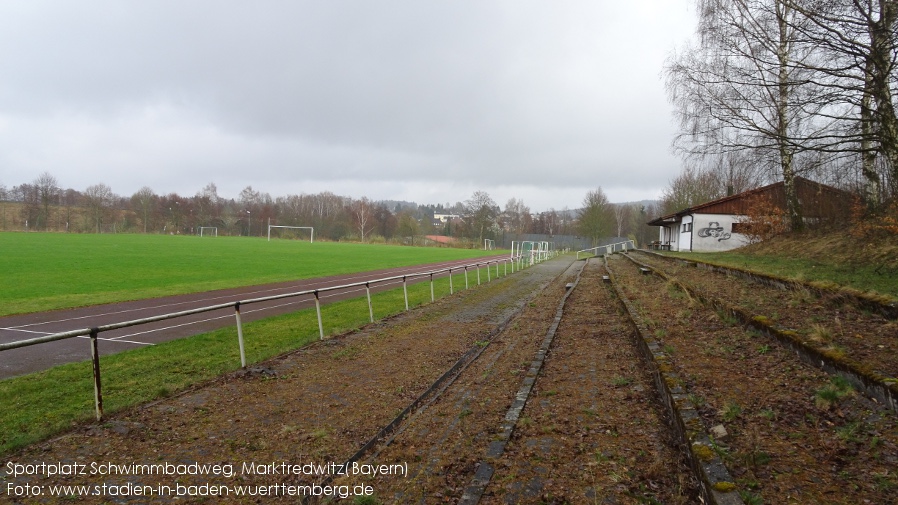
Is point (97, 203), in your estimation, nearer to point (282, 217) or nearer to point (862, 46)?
point (282, 217)

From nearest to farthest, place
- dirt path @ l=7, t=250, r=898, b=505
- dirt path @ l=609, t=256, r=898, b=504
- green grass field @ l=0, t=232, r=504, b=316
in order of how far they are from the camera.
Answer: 1. dirt path @ l=609, t=256, r=898, b=504
2. dirt path @ l=7, t=250, r=898, b=505
3. green grass field @ l=0, t=232, r=504, b=316

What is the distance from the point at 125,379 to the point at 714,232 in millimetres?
35584

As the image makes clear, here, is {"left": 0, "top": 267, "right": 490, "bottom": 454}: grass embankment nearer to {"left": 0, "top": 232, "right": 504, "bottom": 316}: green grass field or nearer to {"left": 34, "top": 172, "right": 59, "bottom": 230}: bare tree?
{"left": 0, "top": 232, "right": 504, "bottom": 316}: green grass field

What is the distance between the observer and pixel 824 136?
1007cm

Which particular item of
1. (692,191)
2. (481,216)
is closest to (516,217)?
(481,216)

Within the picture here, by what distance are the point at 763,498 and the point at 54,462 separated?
502cm

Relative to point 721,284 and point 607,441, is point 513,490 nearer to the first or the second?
point 607,441

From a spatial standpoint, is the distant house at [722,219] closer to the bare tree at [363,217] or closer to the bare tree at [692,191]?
the bare tree at [692,191]

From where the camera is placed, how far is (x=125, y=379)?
6891mm

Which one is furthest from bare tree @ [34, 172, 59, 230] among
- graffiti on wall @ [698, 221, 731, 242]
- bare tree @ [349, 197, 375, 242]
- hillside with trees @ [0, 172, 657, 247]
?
graffiti on wall @ [698, 221, 731, 242]

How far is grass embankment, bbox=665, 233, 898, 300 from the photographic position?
768 cm

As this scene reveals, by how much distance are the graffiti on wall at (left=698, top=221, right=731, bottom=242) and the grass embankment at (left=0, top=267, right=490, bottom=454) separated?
3034 cm

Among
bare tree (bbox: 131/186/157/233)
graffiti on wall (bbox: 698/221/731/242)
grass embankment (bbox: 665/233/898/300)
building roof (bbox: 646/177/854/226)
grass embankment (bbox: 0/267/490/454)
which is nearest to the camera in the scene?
grass embankment (bbox: 0/267/490/454)

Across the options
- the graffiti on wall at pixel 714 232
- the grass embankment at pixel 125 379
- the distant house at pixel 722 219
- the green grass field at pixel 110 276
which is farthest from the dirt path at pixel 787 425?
the graffiti on wall at pixel 714 232
